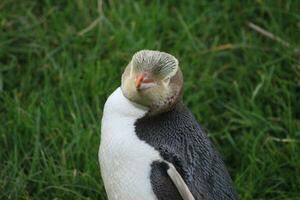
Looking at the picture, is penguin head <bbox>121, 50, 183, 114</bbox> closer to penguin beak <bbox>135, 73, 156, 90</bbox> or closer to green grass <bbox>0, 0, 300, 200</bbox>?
penguin beak <bbox>135, 73, 156, 90</bbox>

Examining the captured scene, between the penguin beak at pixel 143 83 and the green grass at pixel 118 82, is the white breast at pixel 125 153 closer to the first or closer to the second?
the penguin beak at pixel 143 83

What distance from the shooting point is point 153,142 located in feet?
7.18

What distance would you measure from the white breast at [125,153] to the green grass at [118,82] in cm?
51

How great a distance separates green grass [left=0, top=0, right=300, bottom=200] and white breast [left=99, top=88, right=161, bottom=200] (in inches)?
20.0

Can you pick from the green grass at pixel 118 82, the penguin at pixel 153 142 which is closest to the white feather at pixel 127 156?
the penguin at pixel 153 142

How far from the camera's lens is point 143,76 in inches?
84.1

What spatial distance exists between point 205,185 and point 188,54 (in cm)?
127

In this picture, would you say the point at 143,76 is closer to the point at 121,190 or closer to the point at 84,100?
the point at 121,190

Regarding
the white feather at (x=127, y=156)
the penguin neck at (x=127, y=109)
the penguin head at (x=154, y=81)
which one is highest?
the penguin head at (x=154, y=81)

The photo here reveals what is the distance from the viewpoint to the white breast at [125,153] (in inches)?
85.1

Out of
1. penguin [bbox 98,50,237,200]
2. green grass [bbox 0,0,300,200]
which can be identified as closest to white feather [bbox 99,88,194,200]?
penguin [bbox 98,50,237,200]

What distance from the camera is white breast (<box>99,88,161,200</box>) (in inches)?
85.1

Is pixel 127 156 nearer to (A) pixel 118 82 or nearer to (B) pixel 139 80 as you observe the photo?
(B) pixel 139 80

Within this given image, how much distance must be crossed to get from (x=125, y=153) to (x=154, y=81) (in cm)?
21
